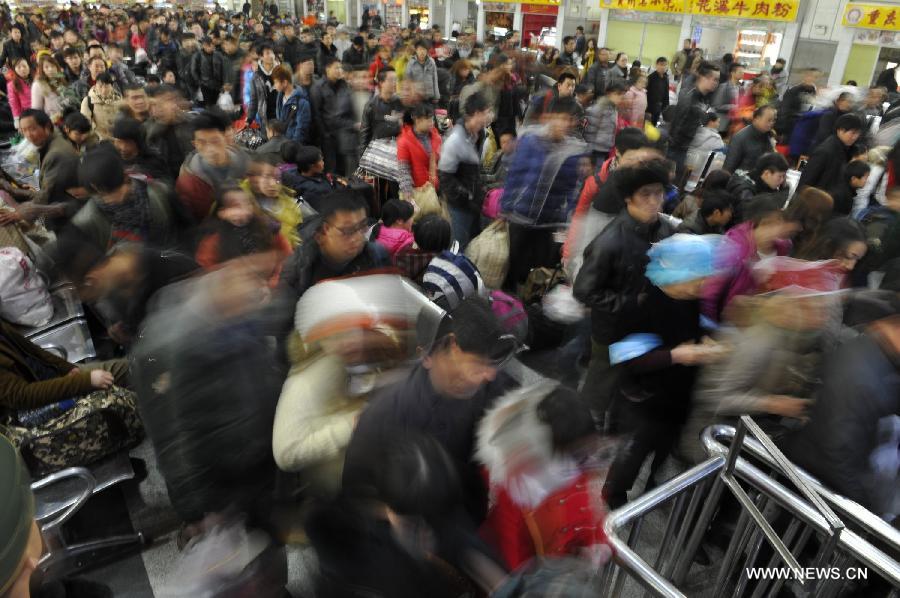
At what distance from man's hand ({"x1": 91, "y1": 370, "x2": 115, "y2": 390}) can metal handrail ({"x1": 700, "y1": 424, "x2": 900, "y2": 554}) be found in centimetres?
261

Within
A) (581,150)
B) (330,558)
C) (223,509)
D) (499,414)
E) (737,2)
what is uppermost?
(737,2)

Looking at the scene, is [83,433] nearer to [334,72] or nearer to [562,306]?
[562,306]

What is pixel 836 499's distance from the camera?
1963mm

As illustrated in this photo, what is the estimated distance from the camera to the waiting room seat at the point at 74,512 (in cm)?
238

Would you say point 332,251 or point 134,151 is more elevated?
point 134,151

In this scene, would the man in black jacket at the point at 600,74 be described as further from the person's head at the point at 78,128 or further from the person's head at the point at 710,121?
the person's head at the point at 78,128

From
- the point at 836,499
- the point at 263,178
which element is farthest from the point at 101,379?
the point at 836,499

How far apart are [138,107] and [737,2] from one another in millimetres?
12906

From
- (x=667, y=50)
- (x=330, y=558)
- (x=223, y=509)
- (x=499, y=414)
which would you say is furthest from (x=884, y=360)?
(x=667, y=50)

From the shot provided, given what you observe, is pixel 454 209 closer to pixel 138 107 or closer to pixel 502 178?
pixel 502 178

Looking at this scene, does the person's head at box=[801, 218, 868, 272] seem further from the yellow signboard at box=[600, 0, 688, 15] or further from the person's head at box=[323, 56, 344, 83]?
the yellow signboard at box=[600, 0, 688, 15]

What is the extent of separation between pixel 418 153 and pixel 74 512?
3.28 meters

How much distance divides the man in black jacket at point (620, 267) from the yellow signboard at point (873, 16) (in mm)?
11545

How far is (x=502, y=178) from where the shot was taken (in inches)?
217
